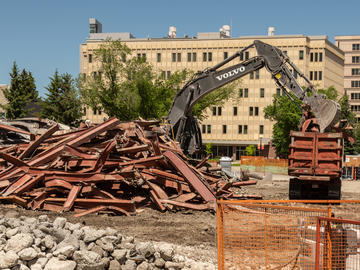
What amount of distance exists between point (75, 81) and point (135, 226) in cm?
4028

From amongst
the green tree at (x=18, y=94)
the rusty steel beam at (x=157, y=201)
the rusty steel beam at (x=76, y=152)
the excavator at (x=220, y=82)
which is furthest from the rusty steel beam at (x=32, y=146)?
the green tree at (x=18, y=94)

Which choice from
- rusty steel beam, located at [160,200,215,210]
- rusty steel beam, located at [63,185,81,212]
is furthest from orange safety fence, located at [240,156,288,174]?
rusty steel beam, located at [63,185,81,212]

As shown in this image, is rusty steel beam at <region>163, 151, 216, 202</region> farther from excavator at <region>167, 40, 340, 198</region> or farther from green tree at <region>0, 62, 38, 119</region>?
green tree at <region>0, 62, 38, 119</region>

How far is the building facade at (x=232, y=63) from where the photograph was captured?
75.4 m

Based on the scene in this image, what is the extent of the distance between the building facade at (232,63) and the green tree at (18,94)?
80.6ft

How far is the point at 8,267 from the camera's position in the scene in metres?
6.16

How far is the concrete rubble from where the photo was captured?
6355 mm

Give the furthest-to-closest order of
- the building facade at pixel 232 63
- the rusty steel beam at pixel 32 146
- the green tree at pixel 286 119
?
the building facade at pixel 232 63
the green tree at pixel 286 119
the rusty steel beam at pixel 32 146

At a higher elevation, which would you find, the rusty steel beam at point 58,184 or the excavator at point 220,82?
the excavator at point 220,82

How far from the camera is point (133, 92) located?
43656 millimetres

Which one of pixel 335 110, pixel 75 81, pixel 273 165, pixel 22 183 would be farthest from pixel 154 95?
pixel 22 183

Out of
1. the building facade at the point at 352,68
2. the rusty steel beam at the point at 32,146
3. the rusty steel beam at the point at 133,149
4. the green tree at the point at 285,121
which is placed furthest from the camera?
the building facade at the point at 352,68

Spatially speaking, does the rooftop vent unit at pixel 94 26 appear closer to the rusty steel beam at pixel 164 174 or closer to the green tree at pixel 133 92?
the green tree at pixel 133 92

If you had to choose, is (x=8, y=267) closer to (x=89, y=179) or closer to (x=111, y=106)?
(x=89, y=179)
